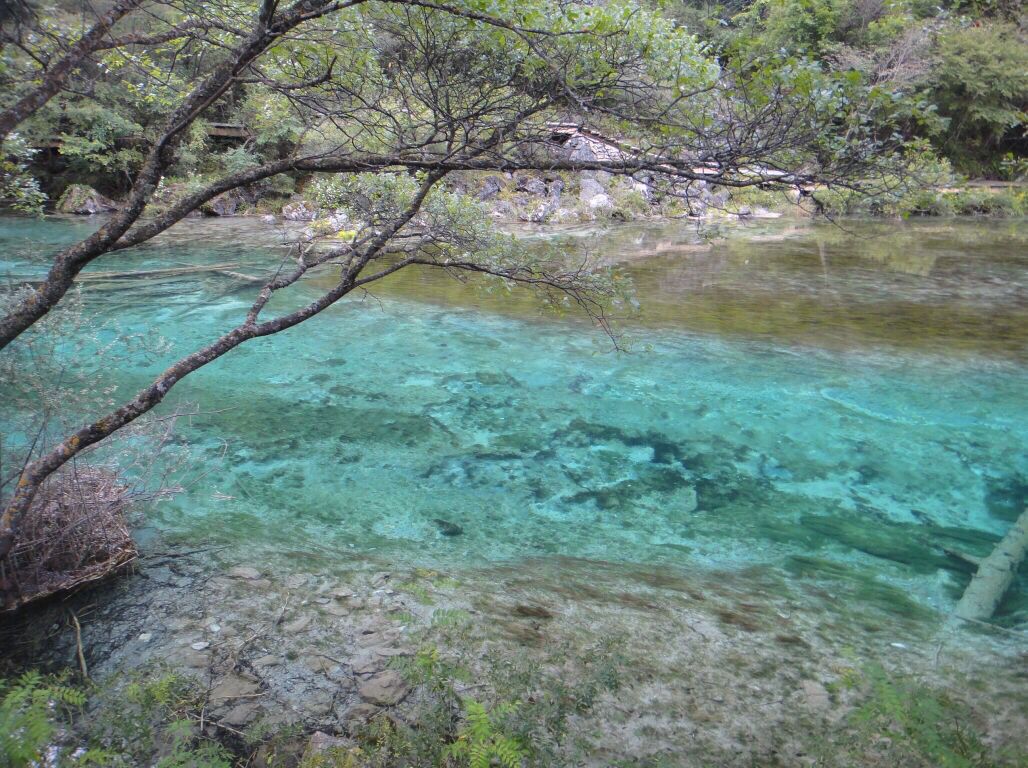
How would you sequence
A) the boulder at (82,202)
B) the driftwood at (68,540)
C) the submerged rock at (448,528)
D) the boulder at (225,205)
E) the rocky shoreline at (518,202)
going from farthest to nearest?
the boulder at (225,205) < the rocky shoreline at (518,202) < the boulder at (82,202) < the submerged rock at (448,528) < the driftwood at (68,540)

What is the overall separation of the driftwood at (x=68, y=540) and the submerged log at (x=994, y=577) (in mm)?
5106

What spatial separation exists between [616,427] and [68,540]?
5031 millimetres

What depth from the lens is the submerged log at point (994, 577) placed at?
426cm

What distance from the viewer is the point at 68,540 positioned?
3.80 meters

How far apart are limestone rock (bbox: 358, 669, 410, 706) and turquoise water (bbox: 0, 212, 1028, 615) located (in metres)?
1.44

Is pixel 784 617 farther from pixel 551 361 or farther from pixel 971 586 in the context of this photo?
pixel 551 361

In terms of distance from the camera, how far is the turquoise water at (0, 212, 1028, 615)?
17.2 ft

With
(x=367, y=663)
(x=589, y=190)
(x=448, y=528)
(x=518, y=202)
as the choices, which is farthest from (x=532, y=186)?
(x=367, y=663)

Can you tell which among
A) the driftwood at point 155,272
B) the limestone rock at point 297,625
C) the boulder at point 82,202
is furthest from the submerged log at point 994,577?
the boulder at point 82,202

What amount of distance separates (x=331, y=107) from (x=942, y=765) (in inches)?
166

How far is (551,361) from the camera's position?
30.5 ft

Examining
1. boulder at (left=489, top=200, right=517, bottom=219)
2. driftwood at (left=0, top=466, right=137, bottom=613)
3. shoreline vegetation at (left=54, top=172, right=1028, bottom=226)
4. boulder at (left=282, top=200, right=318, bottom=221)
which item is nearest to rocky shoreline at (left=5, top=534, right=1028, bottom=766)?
driftwood at (left=0, top=466, right=137, bottom=613)

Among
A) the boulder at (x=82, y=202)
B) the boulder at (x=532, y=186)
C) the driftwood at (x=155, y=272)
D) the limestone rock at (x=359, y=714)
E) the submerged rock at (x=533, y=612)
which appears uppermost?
the boulder at (x=532, y=186)

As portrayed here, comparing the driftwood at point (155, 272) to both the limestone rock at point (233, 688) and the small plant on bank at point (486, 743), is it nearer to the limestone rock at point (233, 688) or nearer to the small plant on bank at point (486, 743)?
the limestone rock at point (233, 688)
